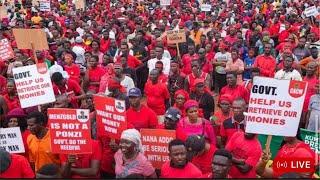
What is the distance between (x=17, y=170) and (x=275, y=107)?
259 cm

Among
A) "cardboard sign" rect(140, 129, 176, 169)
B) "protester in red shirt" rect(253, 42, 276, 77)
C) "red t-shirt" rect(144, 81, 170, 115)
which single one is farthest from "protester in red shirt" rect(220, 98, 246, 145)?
"protester in red shirt" rect(253, 42, 276, 77)

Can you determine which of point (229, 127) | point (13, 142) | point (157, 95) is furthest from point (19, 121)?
point (229, 127)

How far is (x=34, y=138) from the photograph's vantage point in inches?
245

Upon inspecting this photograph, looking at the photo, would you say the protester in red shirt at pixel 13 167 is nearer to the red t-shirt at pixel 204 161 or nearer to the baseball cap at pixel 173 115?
the red t-shirt at pixel 204 161

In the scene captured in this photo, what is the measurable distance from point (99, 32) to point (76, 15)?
4.57m

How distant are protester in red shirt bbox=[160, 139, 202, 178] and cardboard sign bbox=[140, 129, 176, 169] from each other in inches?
31.8

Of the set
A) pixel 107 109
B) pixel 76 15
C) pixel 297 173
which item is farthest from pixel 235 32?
pixel 297 173

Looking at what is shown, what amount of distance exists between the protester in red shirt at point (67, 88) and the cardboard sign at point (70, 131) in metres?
2.34

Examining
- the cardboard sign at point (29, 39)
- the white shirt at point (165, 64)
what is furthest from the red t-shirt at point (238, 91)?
the cardboard sign at point (29, 39)

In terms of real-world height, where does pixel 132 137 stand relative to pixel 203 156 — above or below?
above

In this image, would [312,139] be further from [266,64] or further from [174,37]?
[174,37]

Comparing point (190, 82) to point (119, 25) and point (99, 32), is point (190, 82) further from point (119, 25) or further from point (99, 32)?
point (119, 25)

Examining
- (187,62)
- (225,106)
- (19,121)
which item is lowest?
(187,62)

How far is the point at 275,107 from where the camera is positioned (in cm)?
558
